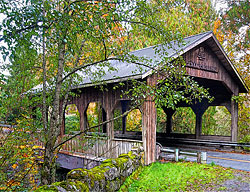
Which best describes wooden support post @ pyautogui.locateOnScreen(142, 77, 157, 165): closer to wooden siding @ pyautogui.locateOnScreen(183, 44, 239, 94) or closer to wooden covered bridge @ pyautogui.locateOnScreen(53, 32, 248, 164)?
wooden covered bridge @ pyautogui.locateOnScreen(53, 32, 248, 164)

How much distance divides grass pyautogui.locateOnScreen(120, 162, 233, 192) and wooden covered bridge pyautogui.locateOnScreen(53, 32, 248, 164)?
85 cm

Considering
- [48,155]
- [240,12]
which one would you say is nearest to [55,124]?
[48,155]

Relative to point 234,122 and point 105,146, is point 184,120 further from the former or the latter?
point 105,146

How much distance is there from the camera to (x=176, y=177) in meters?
7.36

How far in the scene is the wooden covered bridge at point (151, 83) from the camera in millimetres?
8758

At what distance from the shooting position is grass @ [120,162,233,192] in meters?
6.52

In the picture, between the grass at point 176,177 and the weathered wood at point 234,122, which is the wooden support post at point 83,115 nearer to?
the grass at point 176,177

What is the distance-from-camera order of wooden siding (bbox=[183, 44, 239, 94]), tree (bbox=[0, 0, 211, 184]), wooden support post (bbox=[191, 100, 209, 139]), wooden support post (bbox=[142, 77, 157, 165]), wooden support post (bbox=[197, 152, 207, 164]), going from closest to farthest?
1. tree (bbox=[0, 0, 211, 184])
2. wooden support post (bbox=[142, 77, 157, 165])
3. wooden support post (bbox=[197, 152, 207, 164])
4. wooden siding (bbox=[183, 44, 239, 94])
5. wooden support post (bbox=[191, 100, 209, 139])

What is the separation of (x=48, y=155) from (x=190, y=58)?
768 centimetres

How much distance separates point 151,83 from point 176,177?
3512 mm

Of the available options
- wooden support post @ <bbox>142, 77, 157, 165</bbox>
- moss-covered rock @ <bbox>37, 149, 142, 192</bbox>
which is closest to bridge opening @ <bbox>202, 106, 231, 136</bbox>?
wooden support post @ <bbox>142, 77, 157, 165</bbox>

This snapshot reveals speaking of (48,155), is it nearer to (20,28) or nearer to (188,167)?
(20,28)

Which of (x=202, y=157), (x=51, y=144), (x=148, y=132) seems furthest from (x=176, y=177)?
(x=51, y=144)

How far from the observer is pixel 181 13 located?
20.5 m
